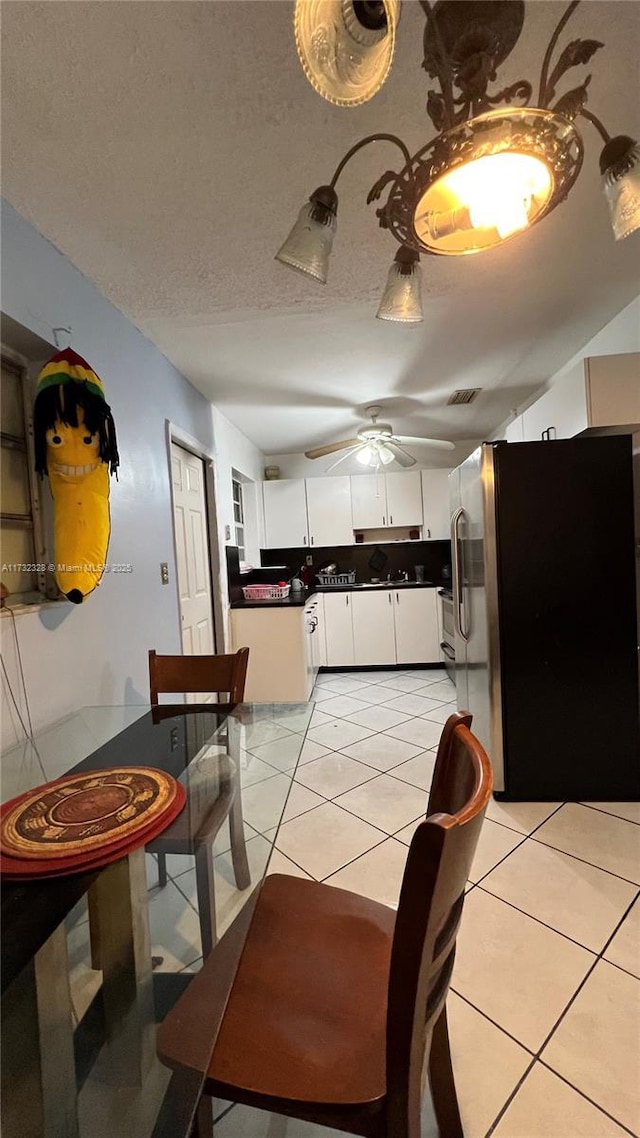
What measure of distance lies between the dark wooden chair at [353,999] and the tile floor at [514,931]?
136mm

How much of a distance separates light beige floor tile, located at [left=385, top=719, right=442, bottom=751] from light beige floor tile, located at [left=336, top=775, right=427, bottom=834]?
0.50 metres

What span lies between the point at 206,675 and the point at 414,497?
11.8 feet

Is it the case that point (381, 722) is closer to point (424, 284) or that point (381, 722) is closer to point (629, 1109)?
point (629, 1109)

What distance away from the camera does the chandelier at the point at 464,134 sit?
2.42 feet

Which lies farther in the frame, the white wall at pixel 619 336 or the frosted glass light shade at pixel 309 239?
the white wall at pixel 619 336

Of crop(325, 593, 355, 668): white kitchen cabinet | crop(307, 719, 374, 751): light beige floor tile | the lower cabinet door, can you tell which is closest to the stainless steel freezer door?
crop(307, 719, 374, 751): light beige floor tile

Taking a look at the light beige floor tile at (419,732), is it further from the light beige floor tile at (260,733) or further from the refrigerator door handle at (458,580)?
the light beige floor tile at (260,733)

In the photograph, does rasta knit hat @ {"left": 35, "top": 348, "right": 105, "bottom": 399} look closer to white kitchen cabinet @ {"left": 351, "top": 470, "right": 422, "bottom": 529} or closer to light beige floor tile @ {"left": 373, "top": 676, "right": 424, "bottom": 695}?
light beige floor tile @ {"left": 373, "top": 676, "right": 424, "bottom": 695}

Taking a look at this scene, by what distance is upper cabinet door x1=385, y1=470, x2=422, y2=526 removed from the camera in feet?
15.7

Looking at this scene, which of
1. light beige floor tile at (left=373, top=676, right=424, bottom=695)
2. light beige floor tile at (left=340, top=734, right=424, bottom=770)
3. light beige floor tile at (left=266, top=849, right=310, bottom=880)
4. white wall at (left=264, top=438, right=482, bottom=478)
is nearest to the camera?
light beige floor tile at (left=266, top=849, right=310, bottom=880)

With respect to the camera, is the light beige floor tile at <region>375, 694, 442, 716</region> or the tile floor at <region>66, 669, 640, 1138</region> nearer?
the tile floor at <region>66, 669, 640, 1138</region>

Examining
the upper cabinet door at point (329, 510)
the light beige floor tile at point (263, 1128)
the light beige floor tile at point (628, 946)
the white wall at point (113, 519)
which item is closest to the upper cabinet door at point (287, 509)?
the upper cabinet door at point (329, 510)

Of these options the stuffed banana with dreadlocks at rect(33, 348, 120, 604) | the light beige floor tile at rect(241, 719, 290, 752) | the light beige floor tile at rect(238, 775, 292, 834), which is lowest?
the light beige floor tile at rect(238, 775, 292, 834)

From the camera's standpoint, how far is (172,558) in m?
2.48
